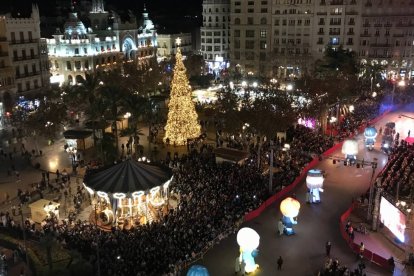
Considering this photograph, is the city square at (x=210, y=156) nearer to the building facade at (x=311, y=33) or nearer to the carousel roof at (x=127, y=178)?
the carousel roof at (x=127, y=178)

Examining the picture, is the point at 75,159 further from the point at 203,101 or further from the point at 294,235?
the point at 203,101

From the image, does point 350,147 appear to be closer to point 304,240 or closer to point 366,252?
point 304,240

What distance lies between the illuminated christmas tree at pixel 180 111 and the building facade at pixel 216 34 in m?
51.7

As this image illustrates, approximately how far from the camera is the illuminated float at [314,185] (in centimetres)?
2950

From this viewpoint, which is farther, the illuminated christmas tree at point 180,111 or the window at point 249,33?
the window at point 249,33

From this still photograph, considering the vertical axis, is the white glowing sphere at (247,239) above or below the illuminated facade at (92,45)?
below

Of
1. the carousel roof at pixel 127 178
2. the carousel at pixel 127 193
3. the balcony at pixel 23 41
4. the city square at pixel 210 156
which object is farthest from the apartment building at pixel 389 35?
the carousel at pixel 127 193

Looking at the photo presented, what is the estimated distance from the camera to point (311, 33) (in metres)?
79.1

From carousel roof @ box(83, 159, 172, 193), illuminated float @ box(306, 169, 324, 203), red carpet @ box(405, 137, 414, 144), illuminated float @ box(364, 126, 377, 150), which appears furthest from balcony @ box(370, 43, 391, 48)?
carousel roof @ box(83, 159, 172, 193)

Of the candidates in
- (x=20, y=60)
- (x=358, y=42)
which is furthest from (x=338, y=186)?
(x=358, y=42)

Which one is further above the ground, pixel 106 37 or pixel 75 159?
pixel 106 37

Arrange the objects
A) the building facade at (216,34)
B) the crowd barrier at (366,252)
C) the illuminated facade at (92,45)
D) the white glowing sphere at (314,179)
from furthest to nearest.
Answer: the building facade at (216,34) < the illuminated facade at (92,45) < the white glowing sphere at (314,179) < the crowd barrier at (366,252)

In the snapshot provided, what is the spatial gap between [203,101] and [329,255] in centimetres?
4111

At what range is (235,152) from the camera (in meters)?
35.8
